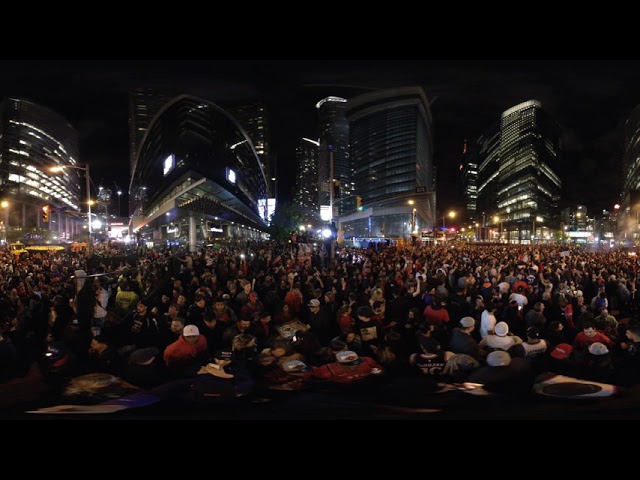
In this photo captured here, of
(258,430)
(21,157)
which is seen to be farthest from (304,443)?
(21,157)

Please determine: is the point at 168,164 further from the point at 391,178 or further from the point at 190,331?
the point at 391,178

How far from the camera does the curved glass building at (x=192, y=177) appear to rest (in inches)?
1757

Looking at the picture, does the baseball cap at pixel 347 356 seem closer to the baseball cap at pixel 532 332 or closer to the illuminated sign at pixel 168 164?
the baseball cap at pixel 532 332

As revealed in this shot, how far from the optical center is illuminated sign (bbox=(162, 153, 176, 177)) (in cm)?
5191

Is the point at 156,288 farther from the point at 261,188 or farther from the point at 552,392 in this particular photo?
the point at 261,188

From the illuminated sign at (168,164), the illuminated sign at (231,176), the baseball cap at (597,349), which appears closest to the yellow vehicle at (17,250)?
the baseball cap at (597,349)

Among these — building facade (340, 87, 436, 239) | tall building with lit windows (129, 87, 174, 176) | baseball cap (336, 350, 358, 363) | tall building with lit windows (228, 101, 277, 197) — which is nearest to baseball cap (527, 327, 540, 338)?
baseball cap (336, 350, 358, 363)

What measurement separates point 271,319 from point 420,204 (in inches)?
3314

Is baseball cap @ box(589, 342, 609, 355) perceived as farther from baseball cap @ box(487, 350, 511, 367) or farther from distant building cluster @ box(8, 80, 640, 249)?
distant building cluster @ box(8, 80, 640, 249)

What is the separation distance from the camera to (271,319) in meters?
6.40

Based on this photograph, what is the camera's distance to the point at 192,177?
49.2 m

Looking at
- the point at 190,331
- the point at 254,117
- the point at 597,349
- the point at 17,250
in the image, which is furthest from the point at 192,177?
the point at 597,349

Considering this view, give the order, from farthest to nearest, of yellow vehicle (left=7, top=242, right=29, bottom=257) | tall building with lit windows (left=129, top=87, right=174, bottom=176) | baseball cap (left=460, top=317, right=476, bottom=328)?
yellow vehicle (left=7, top=242, right=29, bottom=257), tall building with lit windows (left=129, top=87, right=174, bottom=176), baseball cap (left=460, top=317, right=476, bottom=328)

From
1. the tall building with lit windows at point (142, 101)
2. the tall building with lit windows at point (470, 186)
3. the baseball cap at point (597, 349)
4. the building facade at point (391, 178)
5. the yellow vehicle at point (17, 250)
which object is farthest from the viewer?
the tall building with lit windows at point (470, 186)
